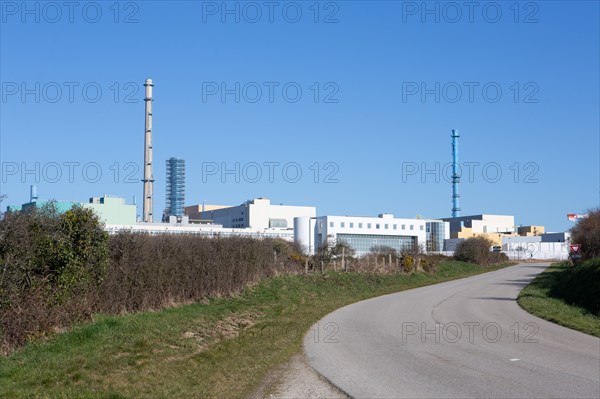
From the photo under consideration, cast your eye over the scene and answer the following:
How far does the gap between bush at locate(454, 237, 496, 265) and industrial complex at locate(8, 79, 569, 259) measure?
189 inches

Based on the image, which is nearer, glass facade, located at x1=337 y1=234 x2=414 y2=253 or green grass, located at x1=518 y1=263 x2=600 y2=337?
green grass, located at x1=518 y1=263 x2=600 y2=337

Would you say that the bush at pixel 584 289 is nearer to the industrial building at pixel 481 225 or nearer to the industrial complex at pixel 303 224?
the industrial complex at pixel 303 224

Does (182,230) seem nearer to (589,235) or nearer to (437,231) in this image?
(589,235)

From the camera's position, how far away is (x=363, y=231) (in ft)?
373

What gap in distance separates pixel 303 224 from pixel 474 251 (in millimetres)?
39159

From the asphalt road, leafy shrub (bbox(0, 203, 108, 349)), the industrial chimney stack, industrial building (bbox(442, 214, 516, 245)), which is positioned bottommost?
the asphalt road

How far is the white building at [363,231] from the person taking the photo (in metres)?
108

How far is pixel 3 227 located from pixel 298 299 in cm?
1722

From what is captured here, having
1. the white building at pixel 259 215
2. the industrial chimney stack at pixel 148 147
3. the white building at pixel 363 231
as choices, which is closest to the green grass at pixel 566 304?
the industrial chimney stack at pixel 148 147

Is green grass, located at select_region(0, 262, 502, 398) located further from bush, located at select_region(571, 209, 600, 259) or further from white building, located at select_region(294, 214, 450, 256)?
white building, located at select_region(294, 214, 450, 256)

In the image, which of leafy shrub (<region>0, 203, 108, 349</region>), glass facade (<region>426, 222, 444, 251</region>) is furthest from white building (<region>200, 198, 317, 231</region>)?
leafy shrub (<region>0, 203, 108, 349</region>)

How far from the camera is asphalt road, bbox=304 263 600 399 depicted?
10.7 m

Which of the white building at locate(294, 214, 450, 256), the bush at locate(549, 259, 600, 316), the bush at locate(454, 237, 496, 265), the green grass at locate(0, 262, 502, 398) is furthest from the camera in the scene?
the white building at locate(294, 214, 450, 256)

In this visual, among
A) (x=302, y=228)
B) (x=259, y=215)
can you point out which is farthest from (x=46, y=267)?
(x=259, y=215)
